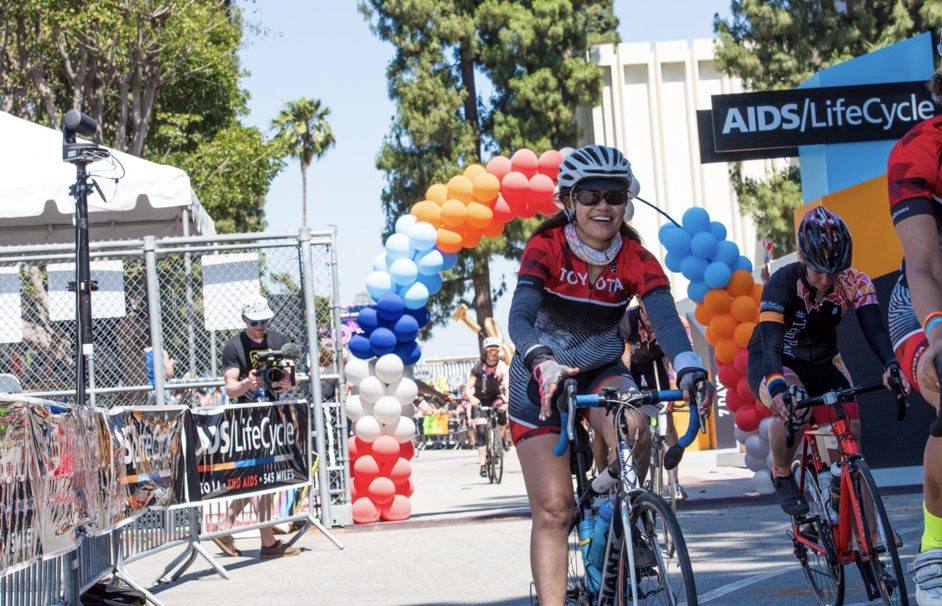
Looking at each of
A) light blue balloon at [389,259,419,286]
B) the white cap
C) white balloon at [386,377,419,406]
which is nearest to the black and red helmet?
the white cap

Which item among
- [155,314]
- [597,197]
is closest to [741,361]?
[155,314]

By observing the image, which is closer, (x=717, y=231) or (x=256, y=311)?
(x=256, y=311)

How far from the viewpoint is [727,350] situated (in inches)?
460

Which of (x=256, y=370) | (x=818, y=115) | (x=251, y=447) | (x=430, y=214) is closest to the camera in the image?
(x=251, y=447)

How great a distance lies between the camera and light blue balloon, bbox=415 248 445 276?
11938 millimetres

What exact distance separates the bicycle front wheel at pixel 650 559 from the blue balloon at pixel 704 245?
→ 788 cm

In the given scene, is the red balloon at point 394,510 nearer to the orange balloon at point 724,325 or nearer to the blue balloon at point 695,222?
the orange balloon at point 724,325

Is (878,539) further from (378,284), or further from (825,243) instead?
(378,284)

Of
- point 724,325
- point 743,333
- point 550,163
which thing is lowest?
point 743,333

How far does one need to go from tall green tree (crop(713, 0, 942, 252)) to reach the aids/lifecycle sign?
19243 mm

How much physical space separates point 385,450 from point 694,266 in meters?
3.89

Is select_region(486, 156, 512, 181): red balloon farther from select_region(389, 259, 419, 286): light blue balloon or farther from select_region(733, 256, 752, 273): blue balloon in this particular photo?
select_region(733, 256, 752, 273): blue balloon

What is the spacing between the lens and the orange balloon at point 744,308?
37.2ft

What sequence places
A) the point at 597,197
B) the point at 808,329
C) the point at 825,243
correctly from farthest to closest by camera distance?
the point at 808,329 < the point at 825,243 < the point at 597,197
